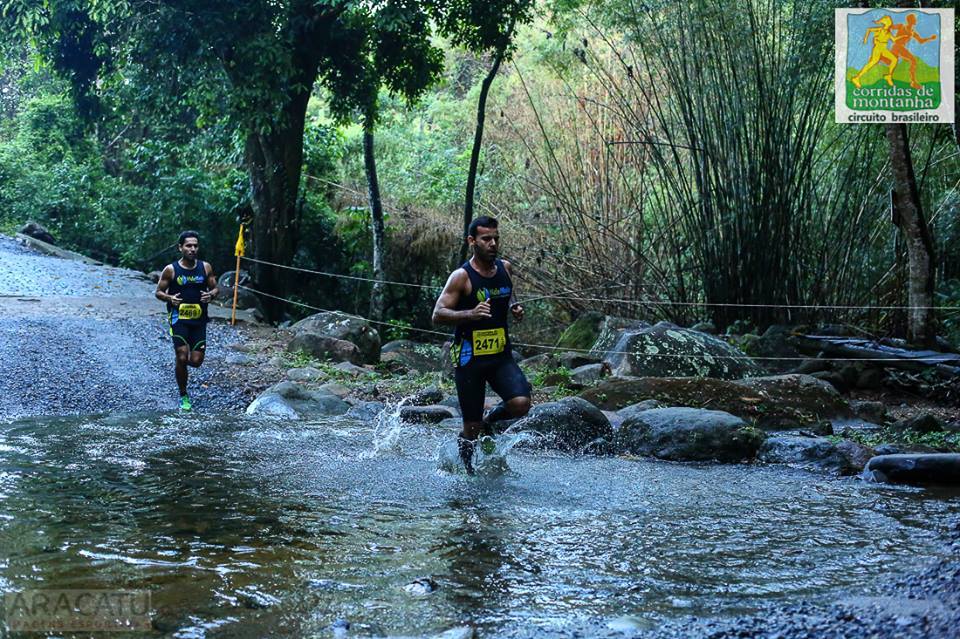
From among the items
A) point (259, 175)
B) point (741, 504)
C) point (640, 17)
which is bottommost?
point (741, 504)

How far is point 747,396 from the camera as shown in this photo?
8.69 m

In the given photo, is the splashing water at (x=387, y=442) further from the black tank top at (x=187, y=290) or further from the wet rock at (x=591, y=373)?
the wet rock at (x=591, y=373)

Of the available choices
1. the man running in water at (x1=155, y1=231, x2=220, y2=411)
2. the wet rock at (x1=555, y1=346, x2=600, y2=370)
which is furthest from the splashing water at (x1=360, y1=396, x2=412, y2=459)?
the wet rock at (x1=555, y1=346, x2=600, y2=370)

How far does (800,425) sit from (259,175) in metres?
9.68

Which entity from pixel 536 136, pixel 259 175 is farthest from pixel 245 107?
pixel 536 136

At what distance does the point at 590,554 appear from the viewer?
4469mm

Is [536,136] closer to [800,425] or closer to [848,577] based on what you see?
[800,425]

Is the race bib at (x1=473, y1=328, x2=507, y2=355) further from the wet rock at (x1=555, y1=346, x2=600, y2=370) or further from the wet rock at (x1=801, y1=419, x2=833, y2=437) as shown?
the wet rock at (x1=555, y1=346, x2=600, y2=370)

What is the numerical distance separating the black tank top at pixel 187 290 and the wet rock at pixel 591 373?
405cm

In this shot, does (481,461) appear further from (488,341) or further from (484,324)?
(484,324)

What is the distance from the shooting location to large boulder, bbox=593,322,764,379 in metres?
10.4

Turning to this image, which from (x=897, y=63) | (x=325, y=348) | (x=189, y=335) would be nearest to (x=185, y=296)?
(x=189, y=335)

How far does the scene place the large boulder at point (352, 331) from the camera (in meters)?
12.6

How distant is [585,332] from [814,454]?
609 cm
